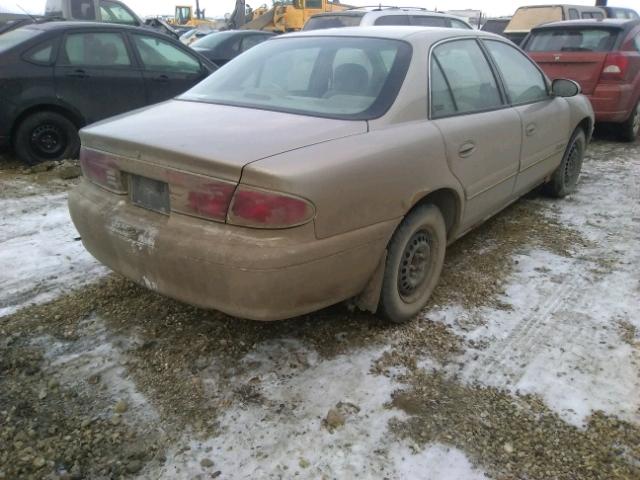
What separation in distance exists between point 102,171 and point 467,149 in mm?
2042

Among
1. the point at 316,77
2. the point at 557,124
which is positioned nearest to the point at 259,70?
the point at 316,77

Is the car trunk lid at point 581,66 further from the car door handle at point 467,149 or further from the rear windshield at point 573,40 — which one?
the car door handle at point 467,149

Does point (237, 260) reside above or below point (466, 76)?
below

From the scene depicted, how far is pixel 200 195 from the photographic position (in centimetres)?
237

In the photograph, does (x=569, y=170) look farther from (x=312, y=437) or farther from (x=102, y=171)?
(x=102, y=171)

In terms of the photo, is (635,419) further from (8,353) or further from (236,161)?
(8,353)

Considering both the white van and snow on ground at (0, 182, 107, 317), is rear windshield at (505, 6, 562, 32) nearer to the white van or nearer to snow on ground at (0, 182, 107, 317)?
the white van

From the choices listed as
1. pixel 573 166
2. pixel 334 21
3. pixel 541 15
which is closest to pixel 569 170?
pixel 573 166

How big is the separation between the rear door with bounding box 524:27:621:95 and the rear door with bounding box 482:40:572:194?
312 centimetres

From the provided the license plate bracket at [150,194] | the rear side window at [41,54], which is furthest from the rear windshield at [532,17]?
the license plate bracket at [150,194]

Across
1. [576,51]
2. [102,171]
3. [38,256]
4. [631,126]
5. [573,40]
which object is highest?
[573,40]

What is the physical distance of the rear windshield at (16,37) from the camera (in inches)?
237

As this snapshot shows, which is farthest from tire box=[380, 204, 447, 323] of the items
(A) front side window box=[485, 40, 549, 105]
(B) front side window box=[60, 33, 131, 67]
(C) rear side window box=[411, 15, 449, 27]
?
(C) rear side window box=[411, 15, 449, 27]

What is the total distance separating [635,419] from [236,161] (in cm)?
204
